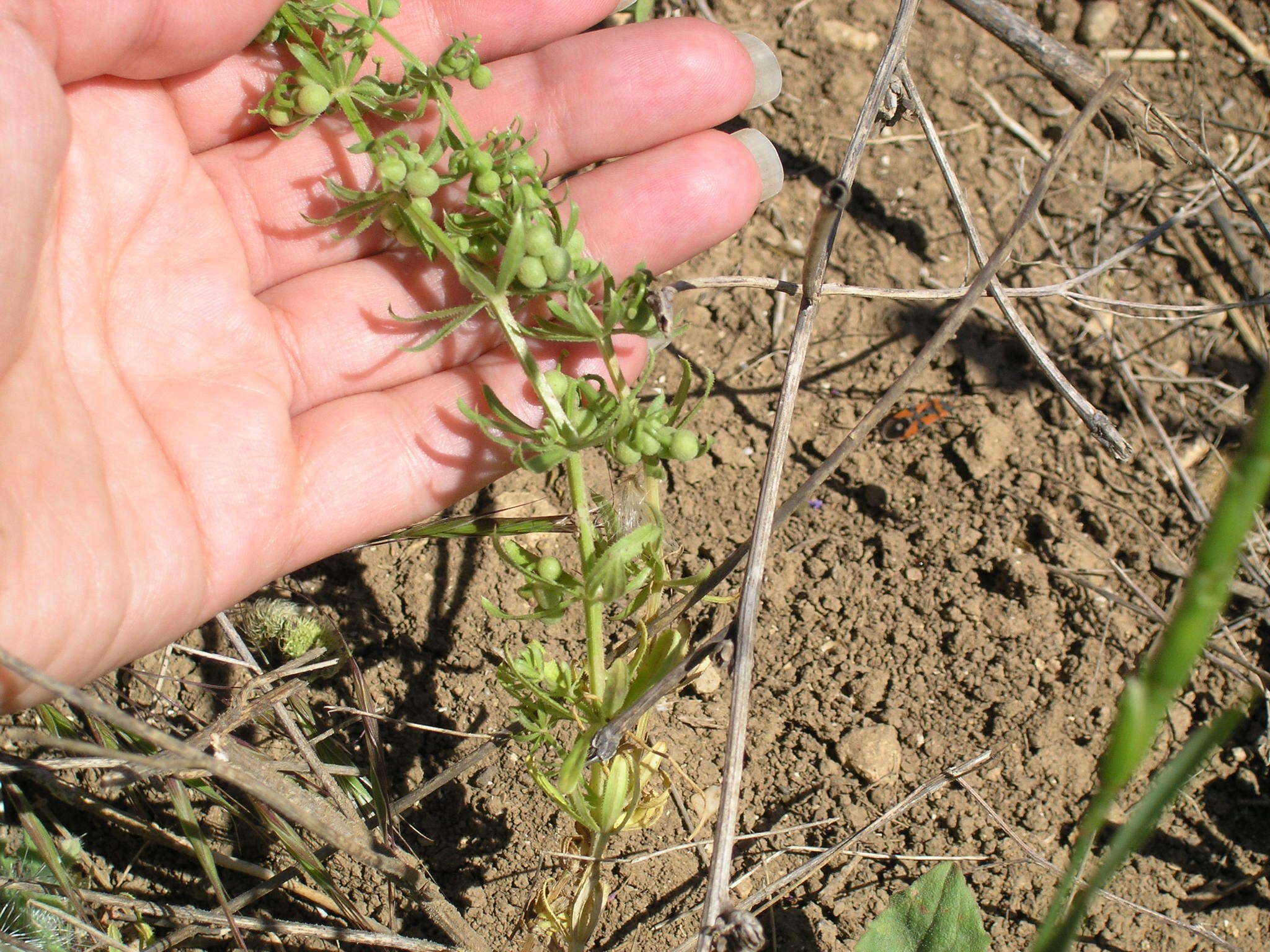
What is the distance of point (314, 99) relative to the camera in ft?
7.16

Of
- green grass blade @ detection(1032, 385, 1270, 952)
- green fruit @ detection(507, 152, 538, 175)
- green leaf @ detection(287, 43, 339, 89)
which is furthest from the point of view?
green leaf @ detection(287, 43, 339, 89)

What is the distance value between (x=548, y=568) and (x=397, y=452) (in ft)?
2.32

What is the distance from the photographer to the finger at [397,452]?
2.46m

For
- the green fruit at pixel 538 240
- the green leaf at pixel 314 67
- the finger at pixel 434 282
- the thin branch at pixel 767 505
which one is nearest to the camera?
the thin branch at pixel 767 505

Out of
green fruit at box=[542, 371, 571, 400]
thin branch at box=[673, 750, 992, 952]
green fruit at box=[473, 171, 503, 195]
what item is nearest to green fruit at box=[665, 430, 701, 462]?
green fruit at box=[542, 371, 571, 400]

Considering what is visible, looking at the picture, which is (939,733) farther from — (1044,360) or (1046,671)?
(1044,360)

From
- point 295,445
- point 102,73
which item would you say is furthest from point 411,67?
point 295,445

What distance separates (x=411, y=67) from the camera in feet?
7.27

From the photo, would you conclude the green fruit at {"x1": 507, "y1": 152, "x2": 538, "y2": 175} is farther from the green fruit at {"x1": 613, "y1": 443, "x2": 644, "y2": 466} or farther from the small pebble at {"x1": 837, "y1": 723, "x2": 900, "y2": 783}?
the small pebble at {"x1": 837, "y1": 723, "x2": 900, "y2": 783}

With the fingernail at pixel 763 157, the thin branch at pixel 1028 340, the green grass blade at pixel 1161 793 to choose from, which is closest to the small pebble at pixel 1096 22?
the fingernail at pixel 763 157

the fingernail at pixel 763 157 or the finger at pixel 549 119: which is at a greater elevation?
the finger at pixel 549 119

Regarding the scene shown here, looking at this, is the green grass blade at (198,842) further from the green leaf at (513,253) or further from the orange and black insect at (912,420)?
the orange and black insect at (912,420)

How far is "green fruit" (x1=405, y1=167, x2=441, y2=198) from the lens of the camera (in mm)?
2025

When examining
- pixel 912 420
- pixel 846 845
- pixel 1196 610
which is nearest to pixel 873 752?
pixel 846 845
